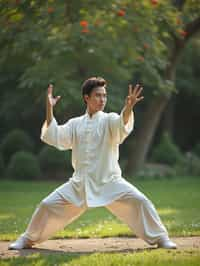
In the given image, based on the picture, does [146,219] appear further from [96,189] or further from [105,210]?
[105,210]

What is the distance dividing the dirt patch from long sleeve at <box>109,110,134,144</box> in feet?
4.24

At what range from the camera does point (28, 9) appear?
1105 centimetres

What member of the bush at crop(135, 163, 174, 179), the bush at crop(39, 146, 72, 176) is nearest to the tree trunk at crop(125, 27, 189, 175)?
the bush at crop(135, 163, 174, 179)

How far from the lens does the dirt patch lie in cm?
736

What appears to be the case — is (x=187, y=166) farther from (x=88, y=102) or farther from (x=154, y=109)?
(x=88, y=102)

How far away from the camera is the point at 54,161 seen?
2222cm

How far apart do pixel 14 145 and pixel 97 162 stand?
1790 centimetres

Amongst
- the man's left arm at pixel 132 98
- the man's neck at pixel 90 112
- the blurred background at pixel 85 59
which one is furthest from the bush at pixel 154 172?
the man's left arm at pixel 132 98

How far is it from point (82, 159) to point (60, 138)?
0.39 metres

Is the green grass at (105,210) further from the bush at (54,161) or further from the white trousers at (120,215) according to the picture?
the bush at (54,161)

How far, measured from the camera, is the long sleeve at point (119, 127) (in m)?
7.16

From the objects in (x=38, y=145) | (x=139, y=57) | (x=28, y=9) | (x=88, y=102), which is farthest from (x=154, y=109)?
(x=88, y=102)

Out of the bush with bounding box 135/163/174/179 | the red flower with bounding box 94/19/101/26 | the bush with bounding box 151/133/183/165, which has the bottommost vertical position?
the bush with bounding box 135/163/174/179

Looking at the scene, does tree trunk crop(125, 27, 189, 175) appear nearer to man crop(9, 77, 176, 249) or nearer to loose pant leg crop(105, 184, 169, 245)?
man crop(9, 77, 176, 249)
